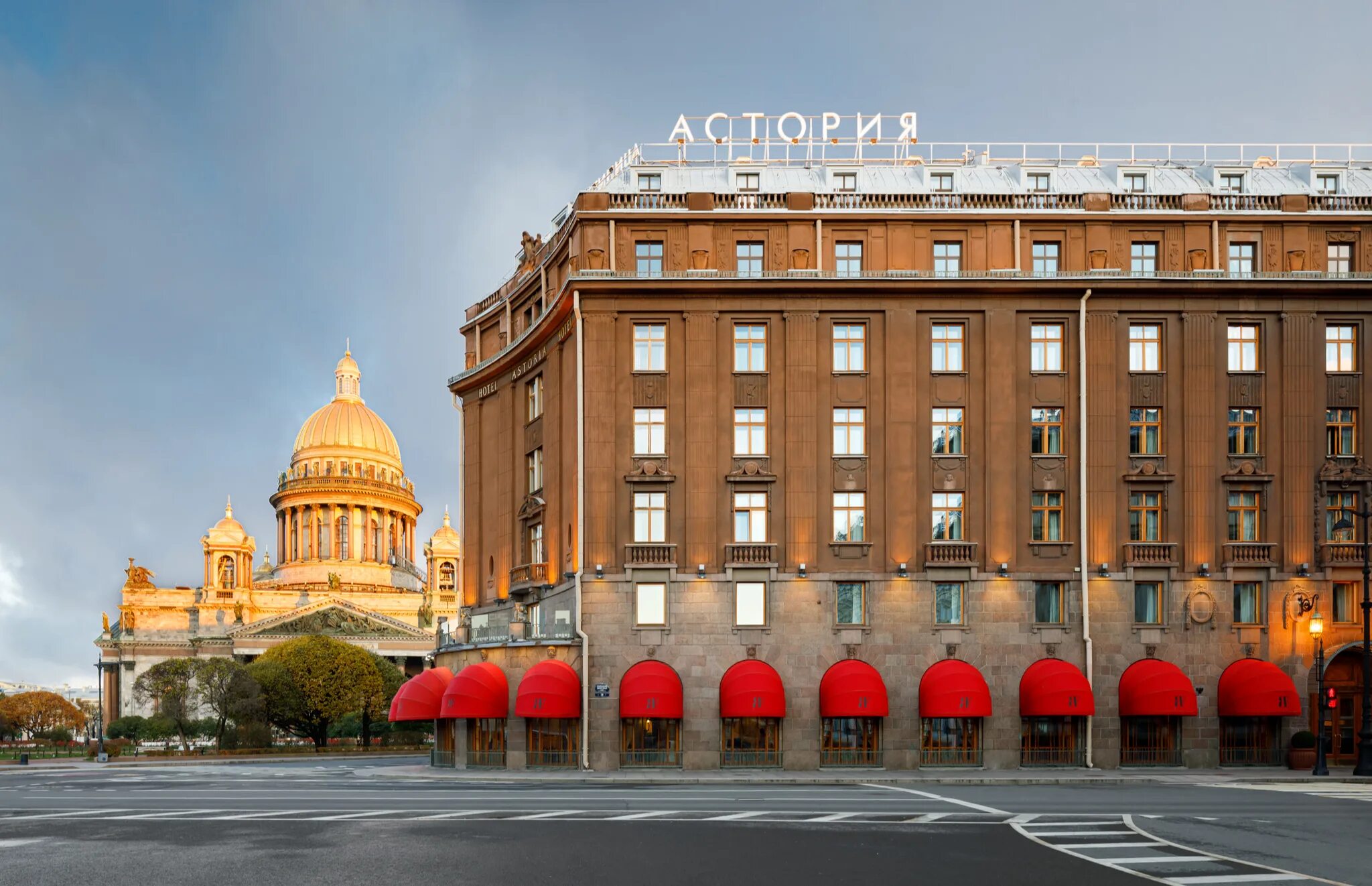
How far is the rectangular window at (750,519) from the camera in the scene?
159 ft

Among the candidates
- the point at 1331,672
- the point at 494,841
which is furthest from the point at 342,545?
the point at 494,841

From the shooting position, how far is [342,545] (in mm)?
171375

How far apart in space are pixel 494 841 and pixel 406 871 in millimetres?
3963

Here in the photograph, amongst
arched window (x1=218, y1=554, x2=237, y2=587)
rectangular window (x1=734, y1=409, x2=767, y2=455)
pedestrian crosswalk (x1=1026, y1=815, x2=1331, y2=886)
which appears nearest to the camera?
pedestrian crosswalk (x1=1026, y1=815, x2=1331, y2=886)

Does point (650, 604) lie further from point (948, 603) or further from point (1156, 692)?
point (1156, 692)

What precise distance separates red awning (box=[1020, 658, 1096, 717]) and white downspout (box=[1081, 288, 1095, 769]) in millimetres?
723

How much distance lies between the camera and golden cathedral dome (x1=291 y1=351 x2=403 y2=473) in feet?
571

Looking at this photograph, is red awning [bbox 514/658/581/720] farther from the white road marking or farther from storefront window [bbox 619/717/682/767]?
the white road marking

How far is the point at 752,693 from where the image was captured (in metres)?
45.6

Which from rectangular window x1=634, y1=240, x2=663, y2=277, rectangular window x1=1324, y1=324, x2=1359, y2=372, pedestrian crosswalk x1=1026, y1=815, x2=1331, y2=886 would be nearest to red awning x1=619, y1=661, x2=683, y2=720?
rectangular window x1=634, y1=240, x2=663, y2=277

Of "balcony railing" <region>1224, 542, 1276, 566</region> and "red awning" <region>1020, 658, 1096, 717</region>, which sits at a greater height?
"balcony railing" <region>1224, 542, 1276, 566</region>

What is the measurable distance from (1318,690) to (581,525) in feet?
96.7

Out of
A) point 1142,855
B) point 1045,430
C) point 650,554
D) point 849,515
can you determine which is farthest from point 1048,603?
point 1142,855

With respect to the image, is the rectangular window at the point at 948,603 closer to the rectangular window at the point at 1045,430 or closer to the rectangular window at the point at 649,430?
the rectangular window at the point at 1045,430
